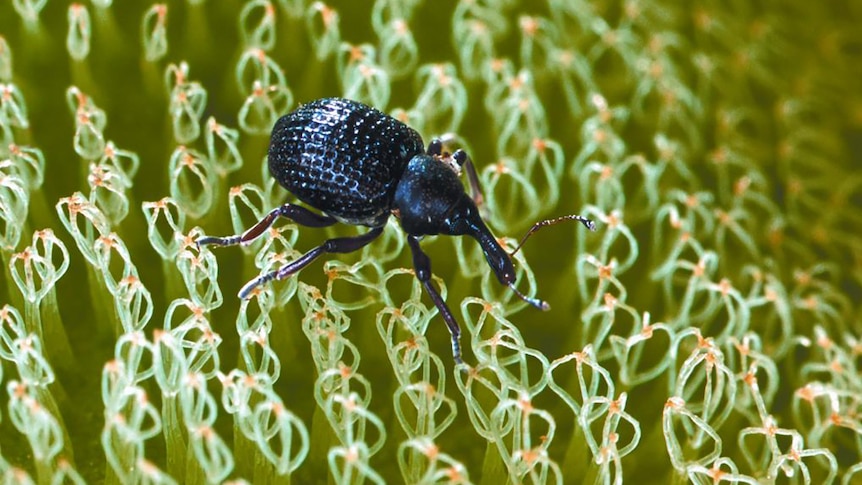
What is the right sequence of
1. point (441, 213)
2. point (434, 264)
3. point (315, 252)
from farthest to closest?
point (434, 264), point (441, 213), point (315, 252)

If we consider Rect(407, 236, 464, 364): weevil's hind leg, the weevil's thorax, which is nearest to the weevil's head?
the weevil's thorax

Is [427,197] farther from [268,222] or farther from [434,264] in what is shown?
[268,222]

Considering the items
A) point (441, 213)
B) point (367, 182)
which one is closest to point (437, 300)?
point (441, 213)

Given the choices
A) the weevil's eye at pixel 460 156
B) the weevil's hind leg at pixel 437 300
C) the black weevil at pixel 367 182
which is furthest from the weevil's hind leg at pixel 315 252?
the weevil's eye at pixel 460 156

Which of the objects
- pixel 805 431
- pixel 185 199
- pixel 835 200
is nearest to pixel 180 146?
pixel 185 199

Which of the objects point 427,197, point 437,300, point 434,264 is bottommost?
point 434,264

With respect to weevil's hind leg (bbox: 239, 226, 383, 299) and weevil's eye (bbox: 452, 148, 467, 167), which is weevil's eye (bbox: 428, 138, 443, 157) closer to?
weevil's eye (bbox: 452, 148, 467, 167)

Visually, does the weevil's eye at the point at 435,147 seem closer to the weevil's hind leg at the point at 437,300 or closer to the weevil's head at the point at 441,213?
the weevil's head at the point at 441,213
